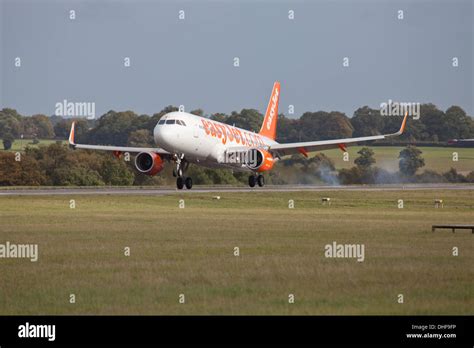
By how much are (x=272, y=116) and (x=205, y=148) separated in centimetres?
1937

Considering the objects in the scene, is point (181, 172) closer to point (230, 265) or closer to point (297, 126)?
point (230, 265)

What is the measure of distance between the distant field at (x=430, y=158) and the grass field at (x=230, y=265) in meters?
50.9

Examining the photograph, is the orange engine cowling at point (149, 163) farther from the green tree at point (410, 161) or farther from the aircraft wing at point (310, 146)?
the green tree at point (410, 161)

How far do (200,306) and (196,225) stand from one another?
61.6 feet

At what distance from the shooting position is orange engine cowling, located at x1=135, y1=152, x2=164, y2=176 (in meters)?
63.0

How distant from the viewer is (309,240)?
33.8 m

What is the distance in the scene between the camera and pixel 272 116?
3105 inches

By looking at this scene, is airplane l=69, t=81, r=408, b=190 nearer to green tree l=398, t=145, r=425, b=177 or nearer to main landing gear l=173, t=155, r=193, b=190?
main landing gear l=173, t=155, r=193, b=190

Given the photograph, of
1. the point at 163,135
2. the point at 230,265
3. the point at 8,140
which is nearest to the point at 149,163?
the point at 163,135

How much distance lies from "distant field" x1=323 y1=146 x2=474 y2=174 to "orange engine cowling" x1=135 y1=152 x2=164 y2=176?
3540 cm

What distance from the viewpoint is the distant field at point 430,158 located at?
98.4 metres

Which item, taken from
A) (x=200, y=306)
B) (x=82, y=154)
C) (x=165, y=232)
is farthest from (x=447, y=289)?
(x=82, y=154)
